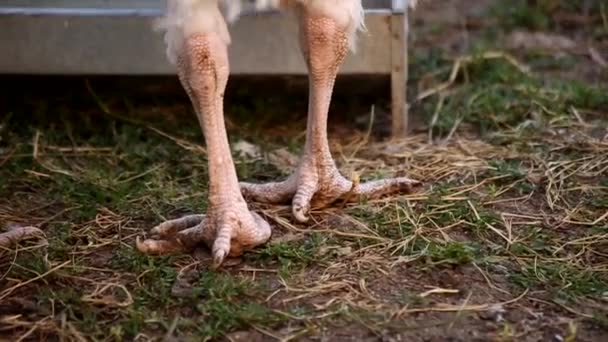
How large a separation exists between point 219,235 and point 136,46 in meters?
1.48

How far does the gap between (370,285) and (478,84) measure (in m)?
2.20

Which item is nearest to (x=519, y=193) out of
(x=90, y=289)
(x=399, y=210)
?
(x=399, y=210)

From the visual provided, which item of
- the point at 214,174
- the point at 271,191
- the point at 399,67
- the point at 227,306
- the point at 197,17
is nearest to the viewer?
the point at 227,306

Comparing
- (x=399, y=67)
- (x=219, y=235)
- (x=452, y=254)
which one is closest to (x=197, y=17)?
(x=219, y=235)

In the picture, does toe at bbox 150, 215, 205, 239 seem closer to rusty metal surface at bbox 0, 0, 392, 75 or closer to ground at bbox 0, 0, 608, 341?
ground at bbox 0, 0, 608, 341

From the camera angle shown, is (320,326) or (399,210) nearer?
(320,326)

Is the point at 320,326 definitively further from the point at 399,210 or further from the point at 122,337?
the point at 399,210

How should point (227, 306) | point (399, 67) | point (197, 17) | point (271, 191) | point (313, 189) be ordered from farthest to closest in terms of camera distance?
point (399, 67)
point (271, 191)
point (313, 189)
point (197, 17)
point (227, 306)

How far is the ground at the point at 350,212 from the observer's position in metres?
3.17

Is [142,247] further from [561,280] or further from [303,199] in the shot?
[561,280]

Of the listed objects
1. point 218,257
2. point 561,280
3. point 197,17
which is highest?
point 197,17

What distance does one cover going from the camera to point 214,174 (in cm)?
351

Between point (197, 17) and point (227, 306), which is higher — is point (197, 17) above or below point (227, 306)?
above

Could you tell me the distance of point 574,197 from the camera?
4051 mm
